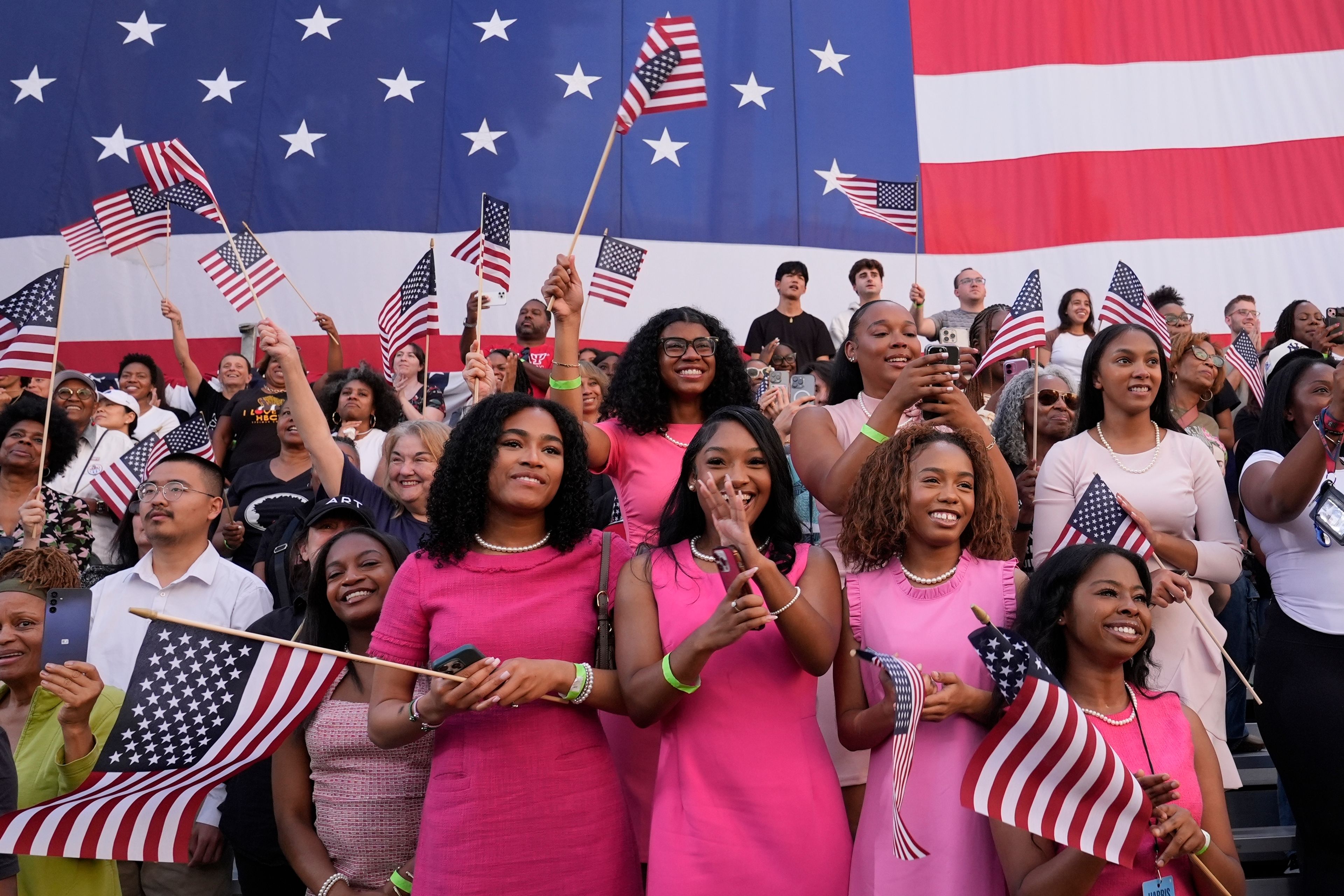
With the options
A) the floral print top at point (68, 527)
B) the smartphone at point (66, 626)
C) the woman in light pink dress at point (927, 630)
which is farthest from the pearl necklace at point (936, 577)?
the floral print top at point (68, 527)

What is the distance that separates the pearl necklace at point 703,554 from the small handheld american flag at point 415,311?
174 inches

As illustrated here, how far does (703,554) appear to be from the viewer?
120 inches

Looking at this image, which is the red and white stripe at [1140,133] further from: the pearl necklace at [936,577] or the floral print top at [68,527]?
the pearl necklace at [936,577]

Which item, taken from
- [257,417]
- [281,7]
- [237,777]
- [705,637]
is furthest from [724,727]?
[281,7]

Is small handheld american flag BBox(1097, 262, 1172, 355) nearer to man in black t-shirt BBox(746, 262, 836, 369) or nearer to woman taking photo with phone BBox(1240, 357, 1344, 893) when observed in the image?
woman taking photo with phone BBox(1240, 357, 1344, 893)

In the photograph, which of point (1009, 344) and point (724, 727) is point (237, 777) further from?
point (1009, 344)

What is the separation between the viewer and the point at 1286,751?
11.6 feet

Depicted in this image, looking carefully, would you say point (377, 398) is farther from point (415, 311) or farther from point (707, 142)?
point (707, 142)

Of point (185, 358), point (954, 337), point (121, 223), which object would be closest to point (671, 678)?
point (954, 337)

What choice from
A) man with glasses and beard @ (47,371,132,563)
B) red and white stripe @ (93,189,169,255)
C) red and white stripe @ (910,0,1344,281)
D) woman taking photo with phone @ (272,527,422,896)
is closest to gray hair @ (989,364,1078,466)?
woman taking photo with phone @ (272,527,422,896)

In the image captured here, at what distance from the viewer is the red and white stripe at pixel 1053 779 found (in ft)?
8.71

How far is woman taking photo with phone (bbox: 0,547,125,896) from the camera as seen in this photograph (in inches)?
130

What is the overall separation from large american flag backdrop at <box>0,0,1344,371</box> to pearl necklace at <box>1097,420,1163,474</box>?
7552 millimetres

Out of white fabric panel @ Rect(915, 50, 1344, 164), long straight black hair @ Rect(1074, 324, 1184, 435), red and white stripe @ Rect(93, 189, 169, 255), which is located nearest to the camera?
long straight black hair @ Rect(1074, 324, 1184, 435)
